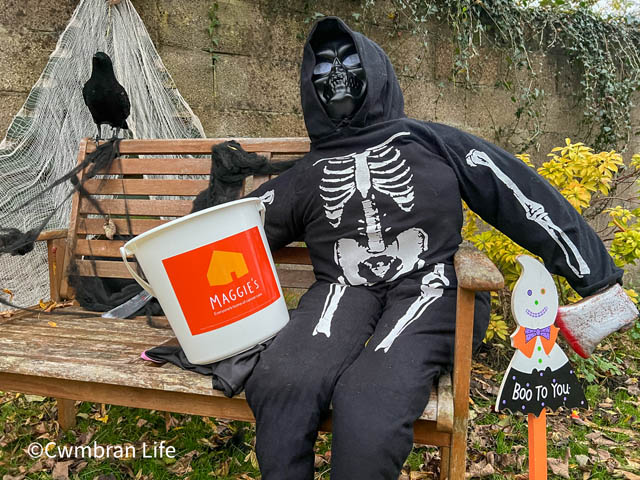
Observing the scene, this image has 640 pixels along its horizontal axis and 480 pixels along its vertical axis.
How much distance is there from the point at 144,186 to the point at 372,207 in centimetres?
116

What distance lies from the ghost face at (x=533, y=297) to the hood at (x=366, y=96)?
0.79 metres

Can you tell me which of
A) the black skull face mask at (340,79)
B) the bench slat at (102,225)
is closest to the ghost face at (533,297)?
the black skull face mask at (340,79)

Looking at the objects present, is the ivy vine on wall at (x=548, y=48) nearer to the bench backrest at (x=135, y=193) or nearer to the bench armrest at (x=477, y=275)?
the bench backrest at (x=135, y=193)

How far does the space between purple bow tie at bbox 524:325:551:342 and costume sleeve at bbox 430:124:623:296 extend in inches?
14.8

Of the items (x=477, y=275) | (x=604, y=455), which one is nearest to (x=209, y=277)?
(x=477, y=275)

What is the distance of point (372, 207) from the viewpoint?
1811 millimetres

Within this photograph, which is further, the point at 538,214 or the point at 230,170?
the point at 230,170

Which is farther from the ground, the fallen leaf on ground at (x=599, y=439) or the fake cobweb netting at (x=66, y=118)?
the fake cobweb netting at (x=66, y=118)

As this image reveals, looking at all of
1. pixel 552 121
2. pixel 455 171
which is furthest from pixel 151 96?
pixel 552 121

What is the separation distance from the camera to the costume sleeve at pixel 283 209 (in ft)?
6.57

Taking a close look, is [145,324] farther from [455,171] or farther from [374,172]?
[455,171]

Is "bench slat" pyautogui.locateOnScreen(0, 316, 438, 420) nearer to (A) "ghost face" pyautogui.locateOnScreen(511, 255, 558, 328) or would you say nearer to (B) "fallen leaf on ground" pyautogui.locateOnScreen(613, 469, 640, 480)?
(A) "ghost face" pyautogui.locateOnScreen(511, 255, 558, 328)

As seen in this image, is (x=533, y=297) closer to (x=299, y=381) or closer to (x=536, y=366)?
(x=536, y=366)

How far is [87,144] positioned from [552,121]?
3.23 metres
